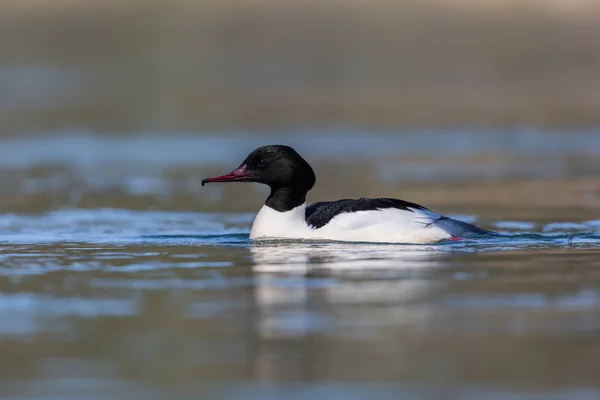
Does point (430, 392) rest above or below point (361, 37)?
below

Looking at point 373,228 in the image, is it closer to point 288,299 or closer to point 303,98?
point 288,299

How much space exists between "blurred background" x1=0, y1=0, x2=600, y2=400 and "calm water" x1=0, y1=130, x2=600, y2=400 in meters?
0.03

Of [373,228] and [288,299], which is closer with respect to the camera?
[288,299]

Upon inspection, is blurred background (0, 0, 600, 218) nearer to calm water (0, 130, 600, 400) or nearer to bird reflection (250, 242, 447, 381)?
calm water (0, 130, 600, 400)

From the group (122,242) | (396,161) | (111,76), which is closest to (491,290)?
(122,242)

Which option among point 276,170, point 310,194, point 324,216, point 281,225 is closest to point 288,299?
point 324,216

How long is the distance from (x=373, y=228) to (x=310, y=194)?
16.2 ft

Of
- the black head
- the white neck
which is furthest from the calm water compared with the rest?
the black head

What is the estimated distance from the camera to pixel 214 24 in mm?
37125

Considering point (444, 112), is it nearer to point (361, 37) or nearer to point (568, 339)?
point (361, 37)

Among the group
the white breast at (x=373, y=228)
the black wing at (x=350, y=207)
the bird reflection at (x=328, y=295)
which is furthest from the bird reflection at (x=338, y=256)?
the black wing at (x=350, y=207)

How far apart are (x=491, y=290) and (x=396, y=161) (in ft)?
34.0

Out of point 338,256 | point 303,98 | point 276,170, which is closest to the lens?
point 338,256

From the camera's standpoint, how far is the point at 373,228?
37.3 ft
